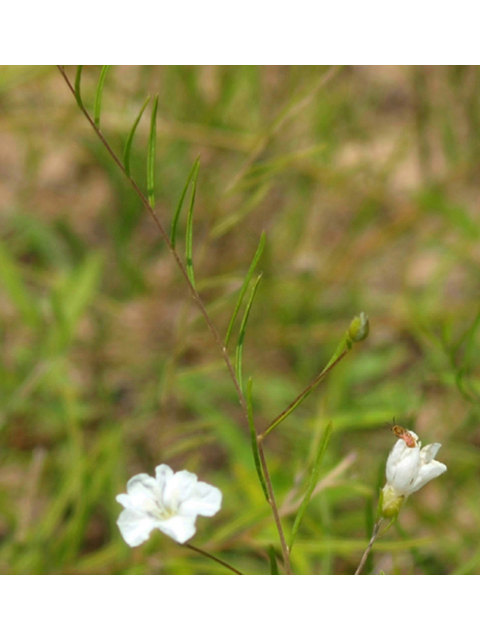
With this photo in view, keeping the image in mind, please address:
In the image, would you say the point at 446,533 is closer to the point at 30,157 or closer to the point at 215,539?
the point at 215,539

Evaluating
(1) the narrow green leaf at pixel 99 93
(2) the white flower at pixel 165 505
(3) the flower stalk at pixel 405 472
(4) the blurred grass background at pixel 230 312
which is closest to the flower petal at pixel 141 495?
(2) the white flower at pixel 165 505

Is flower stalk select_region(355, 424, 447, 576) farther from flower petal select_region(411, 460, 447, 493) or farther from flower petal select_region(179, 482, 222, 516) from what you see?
flower petal select_region(179, 482, 222, 516)

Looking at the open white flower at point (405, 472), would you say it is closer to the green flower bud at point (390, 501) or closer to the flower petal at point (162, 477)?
the green flower bud at point (390, 501)

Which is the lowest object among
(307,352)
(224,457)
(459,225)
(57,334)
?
(224,457)

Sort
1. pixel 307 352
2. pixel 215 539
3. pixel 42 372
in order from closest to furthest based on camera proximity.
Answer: pixel 215 539, pixel 42 372, pixel 307 352

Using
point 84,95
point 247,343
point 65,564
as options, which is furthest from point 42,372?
point 84,95
